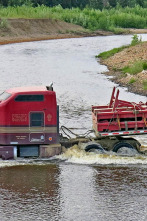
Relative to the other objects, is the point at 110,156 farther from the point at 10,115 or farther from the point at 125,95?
the point at 125,95

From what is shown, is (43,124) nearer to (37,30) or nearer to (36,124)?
(36,124)

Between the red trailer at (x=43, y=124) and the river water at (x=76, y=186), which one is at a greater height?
the red trailer at (x=43, y=124)

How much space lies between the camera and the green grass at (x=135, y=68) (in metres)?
54.4

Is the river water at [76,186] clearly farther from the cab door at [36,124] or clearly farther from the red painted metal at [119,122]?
the cab door at [36,124]

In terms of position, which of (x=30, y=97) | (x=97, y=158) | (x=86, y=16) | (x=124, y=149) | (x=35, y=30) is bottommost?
(x=97, y=158)

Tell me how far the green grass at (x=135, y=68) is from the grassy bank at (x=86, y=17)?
59.6 meters

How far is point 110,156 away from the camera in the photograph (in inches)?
957

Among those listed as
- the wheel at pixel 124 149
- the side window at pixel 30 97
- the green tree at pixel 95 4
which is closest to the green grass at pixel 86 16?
the green tree at pixel 95 4

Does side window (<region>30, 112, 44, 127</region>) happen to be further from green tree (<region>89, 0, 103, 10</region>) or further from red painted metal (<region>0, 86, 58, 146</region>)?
green tree (<region>89, 0, 103, 10</region>)

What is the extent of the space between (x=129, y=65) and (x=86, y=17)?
79.9m

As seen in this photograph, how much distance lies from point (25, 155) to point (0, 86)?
26983 millimetres

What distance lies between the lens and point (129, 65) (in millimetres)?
59812

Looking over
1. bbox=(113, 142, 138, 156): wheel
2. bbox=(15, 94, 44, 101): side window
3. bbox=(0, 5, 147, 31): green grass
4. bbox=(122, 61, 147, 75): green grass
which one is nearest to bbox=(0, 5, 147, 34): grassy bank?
bbox=(0, 5, 147, 31): green grass

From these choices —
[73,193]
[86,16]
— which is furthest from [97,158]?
[86,16]
